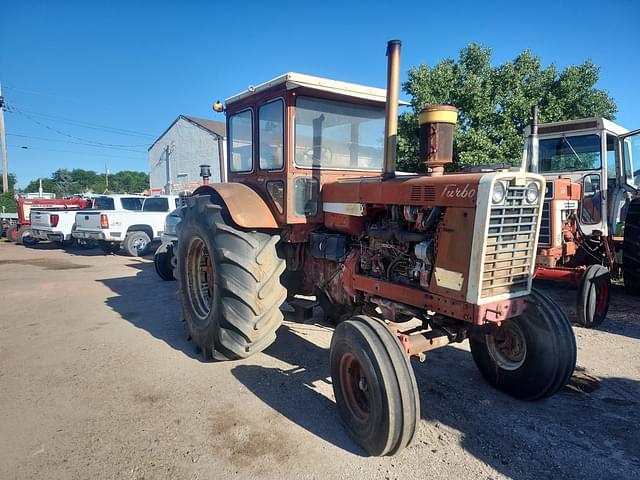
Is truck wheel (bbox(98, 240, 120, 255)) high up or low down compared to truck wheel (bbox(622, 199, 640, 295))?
down

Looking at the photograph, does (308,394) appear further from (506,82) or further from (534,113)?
(506,82)

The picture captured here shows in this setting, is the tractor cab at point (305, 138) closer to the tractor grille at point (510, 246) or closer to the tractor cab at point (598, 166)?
the tractor grille at point (510, 246)

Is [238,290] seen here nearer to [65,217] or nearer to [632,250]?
[632,250]

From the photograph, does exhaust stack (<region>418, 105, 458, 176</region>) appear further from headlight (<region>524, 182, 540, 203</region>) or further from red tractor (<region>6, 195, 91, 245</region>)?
red tractor (<region>6, 195, 91, 245</region>)

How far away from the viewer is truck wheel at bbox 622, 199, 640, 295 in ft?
20.1

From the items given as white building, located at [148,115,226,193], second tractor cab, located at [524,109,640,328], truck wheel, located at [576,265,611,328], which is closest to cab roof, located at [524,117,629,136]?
second tractor cab, located at [524,109,640,328]

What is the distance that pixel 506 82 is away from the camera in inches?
508

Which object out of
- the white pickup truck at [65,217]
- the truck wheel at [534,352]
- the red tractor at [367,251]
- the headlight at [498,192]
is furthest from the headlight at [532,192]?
the white pickup truck at [65,217]

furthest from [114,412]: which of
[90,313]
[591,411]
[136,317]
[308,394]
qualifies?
[591,411]

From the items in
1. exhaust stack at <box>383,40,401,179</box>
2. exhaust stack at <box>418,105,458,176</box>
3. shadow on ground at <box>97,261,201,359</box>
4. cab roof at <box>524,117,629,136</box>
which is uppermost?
cab roof at <box>524,117,629,136</box>

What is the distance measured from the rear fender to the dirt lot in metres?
1.33

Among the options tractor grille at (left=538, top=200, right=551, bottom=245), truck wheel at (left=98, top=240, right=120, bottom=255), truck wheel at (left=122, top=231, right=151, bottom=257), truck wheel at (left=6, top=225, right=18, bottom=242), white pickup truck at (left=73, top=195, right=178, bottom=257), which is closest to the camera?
tractor grille at (left=538, top=200, right=551, bottom=245)

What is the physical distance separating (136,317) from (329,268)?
9.91 ft

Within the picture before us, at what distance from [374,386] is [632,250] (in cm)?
551
